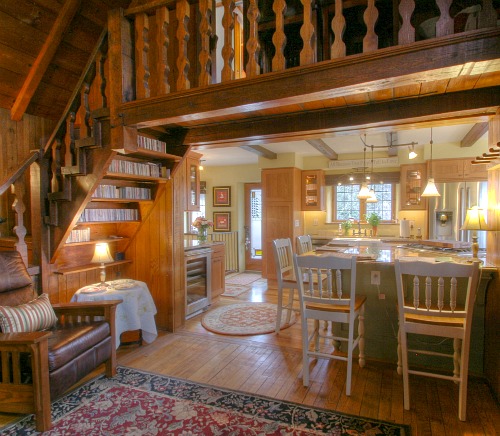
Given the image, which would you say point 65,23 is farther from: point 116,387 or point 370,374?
point 370,374

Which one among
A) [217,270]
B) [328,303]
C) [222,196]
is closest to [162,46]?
[328,303]

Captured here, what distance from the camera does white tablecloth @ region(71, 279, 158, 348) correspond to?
3355 mm

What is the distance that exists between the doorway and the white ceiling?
953 mm

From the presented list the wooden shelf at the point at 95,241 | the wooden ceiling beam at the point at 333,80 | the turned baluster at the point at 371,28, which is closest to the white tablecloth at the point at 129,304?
the wooden shelf at the point at 95,241

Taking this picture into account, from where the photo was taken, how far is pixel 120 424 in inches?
90.4

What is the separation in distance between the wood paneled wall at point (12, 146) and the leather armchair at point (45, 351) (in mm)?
1018

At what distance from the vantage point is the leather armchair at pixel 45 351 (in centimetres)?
223

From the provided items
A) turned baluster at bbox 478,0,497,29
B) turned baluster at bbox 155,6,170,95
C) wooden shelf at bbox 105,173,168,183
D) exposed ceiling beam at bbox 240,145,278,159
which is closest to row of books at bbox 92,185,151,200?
wooden shelf at bbox 105,173,168,183

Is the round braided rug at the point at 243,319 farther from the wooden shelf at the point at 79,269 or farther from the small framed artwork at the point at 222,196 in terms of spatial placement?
the small framed artwork at the point at 222,196

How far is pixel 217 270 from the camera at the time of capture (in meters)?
5.29

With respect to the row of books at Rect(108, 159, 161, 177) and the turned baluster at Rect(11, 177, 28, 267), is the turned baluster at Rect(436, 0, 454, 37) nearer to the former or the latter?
the row of books at Rect(108, 159, 161, 177)

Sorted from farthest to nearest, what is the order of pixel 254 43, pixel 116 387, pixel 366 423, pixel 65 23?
1. pixel 65 23
2. pixel 116 387
3. pixel 254 43
4. pixel 366 423

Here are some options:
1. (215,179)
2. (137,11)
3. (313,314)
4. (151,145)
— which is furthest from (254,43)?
(215,179)

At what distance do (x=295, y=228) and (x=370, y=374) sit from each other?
153 inches
